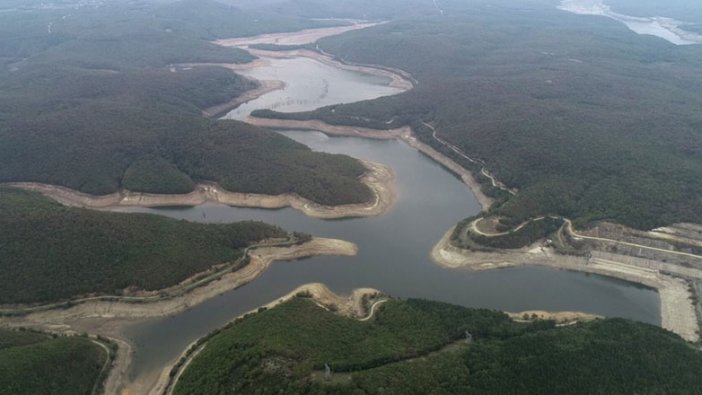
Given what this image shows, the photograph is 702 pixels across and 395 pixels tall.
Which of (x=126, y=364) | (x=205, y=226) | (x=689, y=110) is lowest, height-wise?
(x=126, y=364)

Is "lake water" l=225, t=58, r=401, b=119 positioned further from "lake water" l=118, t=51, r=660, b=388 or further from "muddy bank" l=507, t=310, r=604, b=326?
"muddy bank" l=507, t=310, r=604, b=326

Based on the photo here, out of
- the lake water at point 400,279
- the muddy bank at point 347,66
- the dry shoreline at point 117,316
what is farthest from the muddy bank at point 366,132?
the dry shoreline at point 117,316

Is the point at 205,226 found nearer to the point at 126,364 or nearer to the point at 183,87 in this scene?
the point at 126,364

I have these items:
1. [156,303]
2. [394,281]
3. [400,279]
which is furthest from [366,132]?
[156,303]

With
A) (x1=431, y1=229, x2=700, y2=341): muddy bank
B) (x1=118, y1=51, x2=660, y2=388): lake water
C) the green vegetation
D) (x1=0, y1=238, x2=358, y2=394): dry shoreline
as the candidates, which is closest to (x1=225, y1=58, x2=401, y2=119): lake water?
(x1=118, y1=51, x2=660, y2=388): lake water

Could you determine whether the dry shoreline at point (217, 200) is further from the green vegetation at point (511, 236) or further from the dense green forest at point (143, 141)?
the green vegetation at point (511, 236)

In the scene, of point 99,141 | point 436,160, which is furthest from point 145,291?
point 436,160
